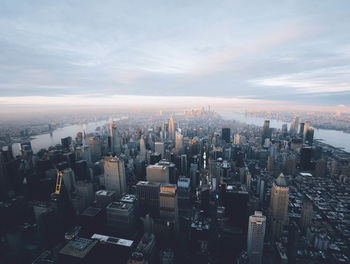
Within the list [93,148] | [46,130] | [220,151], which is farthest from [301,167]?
[46,130]

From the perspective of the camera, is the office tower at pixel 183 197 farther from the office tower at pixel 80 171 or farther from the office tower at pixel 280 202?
the office tower at pixel 80 171

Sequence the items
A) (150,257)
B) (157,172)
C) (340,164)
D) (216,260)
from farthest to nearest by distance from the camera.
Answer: (340,164) < (157,172) < (216,260) < (150,257)

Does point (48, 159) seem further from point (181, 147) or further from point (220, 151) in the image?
point (220, 151)

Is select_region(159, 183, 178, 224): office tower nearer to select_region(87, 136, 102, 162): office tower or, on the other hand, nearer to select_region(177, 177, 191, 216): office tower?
select_region(177, 177, 191, 216): office tower

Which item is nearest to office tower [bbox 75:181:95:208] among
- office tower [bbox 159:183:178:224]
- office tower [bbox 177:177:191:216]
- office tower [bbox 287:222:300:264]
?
office tower [bbox 159:183:178:224]

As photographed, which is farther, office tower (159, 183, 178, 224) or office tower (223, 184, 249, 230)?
office tower (223, 184, 249, 230)

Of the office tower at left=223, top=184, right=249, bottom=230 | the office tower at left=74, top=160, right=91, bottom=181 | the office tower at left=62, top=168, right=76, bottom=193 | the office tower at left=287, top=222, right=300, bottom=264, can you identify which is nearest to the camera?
the office tower at left=287, top=222, right=300, bottom=264

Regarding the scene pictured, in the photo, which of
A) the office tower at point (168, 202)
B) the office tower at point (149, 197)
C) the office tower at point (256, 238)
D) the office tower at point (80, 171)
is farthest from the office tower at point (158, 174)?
the office tower at point (80, 171)

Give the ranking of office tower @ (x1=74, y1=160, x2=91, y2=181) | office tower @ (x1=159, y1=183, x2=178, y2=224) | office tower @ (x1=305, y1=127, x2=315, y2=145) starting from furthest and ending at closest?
1. office tower @ (x1=305, y1=127, x2=315, y2=145)
2. office tower @ (x1=74, y1=160, x2=91, y2=181)
3. office tower @ (x1=159, y1=183, x2=178, y2=224)
